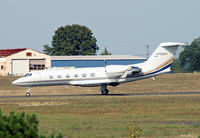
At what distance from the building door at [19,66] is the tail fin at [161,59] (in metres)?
43.3

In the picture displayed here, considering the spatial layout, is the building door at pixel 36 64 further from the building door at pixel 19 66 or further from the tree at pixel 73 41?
the tree at pixel 73 41

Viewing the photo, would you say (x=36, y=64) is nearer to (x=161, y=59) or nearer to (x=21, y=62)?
(x=21, y=62)

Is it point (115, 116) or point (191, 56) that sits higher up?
point (191, 56)

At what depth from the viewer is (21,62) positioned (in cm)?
8825

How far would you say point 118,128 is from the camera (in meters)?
24.2

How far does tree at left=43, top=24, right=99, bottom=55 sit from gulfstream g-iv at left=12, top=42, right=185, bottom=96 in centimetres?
8937

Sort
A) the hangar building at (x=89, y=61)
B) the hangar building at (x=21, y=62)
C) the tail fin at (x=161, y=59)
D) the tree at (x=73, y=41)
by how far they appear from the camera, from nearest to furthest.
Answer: the tail fin at (x=161, y=59), the hangar building at (x=21, y=62), the hangar building at (x=89, y=61), the tree at (x=73, y=41)

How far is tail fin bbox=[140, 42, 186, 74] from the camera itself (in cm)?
4875

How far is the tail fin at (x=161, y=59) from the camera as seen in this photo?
160 ft

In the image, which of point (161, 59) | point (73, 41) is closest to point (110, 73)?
point (161, 59)

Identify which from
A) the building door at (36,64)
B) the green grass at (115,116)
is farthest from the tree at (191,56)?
the green grass at (115,116)

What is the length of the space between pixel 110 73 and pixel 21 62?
43142 mm

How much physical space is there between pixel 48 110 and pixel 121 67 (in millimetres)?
14030

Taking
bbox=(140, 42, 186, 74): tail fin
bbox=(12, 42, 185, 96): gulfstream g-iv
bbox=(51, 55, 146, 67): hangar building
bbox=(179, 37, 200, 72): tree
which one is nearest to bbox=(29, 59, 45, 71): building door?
bbox=(51, 55, 146, 67): hangar building
